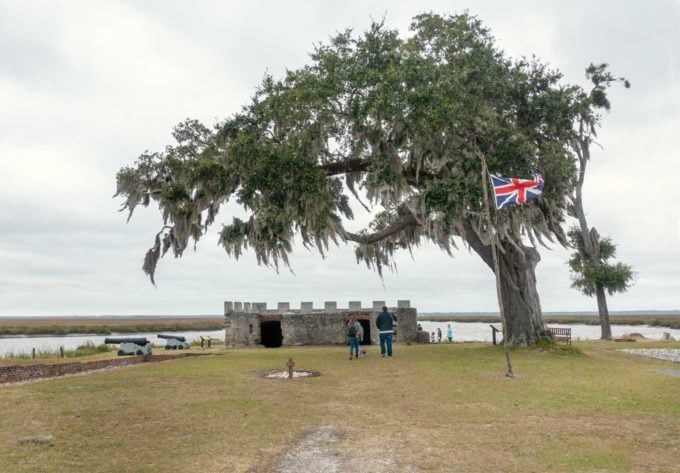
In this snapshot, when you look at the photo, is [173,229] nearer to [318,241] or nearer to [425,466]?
[318,241]

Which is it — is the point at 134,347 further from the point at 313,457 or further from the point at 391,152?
the point at 313,457

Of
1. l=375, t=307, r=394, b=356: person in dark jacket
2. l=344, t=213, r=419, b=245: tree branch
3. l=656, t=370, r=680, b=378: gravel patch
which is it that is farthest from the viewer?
l=344, t=213, r=419, b=245: tree branch

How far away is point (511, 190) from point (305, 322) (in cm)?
1875

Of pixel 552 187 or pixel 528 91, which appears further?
pixel 528 91

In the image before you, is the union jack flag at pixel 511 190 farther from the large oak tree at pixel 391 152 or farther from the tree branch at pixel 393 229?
the tree branch at pixel 393 229

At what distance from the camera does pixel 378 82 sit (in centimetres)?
1703

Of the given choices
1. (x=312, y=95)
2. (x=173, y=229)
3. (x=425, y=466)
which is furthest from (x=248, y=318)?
(x=425, y=466)

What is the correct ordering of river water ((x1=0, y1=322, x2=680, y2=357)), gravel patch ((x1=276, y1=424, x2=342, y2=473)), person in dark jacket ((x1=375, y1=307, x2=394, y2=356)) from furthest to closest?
river water ((x1=0, y1=322, x2=680, y2=357))
person in dark jacket ((x1=375, y1=307, x2=394, y2=356))
gravel patch ((x1=276, y1=424, x2=342, y2=473))

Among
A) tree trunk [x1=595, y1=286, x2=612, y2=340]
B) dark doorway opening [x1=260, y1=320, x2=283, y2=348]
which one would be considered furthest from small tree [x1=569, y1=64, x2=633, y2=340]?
dark doorway opening [x1=260, y1=320, x2=283, y2=348]

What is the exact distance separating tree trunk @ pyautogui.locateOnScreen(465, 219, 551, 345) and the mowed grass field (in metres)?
5.28

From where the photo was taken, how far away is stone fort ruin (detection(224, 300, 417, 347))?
97.2 feet

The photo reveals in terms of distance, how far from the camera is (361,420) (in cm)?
815

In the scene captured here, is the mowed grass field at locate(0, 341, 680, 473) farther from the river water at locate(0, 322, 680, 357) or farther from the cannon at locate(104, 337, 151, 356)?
the river water at locate(0, 322, 680, 357)

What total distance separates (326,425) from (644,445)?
4.62 metres
